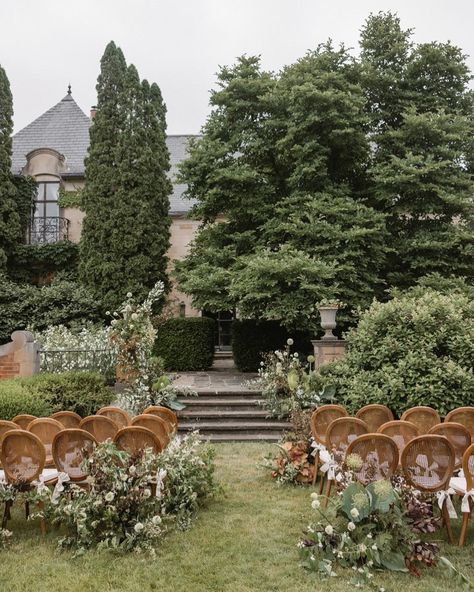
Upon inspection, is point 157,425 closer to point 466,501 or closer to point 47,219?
point 466,501

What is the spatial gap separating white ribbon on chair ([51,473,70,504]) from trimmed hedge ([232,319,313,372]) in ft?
31.7

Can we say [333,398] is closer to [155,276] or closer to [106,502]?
[106,502]

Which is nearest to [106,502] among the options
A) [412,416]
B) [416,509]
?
[416,509]

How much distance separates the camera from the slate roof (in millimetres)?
20938

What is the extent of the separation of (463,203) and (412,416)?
839 cm

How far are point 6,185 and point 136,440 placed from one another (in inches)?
631

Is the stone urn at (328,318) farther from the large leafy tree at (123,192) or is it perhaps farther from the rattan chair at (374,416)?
the large leafy tree at (123,192)

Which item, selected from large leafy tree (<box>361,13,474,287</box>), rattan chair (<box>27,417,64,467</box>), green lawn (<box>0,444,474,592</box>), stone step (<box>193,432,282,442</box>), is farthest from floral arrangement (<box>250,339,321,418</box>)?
large leafy tree (<box>361,13,474,287</box>)

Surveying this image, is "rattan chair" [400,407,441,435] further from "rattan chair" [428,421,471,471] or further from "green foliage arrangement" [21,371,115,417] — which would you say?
"green foliage arrangement" [21,371,115,417]

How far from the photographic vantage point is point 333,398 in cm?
923

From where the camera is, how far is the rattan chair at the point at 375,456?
4.77 m

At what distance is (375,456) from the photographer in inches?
190

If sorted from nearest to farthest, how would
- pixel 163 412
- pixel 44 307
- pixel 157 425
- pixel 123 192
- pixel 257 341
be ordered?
pixel 157 425 → pixel 163 412 → pixel 257 341 → pixel 123 192 → pixel 44 307

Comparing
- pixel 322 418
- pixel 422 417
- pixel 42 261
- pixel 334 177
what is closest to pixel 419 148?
pixel 334 177
